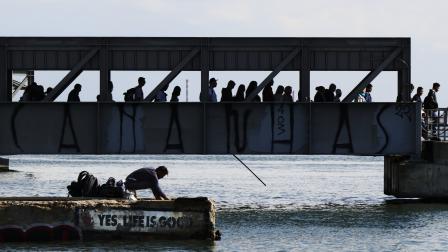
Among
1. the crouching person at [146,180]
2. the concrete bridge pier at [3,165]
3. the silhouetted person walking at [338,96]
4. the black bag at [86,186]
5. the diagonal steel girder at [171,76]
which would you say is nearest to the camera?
the crouching person at [146,180]

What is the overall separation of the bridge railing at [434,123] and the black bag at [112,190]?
16.9 m

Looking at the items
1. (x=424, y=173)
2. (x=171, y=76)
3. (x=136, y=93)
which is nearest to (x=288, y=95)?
(x=171, y=76)

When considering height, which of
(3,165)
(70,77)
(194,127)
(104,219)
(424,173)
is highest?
(70,77)

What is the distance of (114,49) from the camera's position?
42.0 metres

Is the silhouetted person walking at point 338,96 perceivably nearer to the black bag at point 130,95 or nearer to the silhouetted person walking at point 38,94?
the black bag at point 130,95

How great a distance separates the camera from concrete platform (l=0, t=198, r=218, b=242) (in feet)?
98.9

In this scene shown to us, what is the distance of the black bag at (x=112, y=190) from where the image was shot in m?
31.3

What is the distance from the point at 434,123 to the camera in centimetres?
4528

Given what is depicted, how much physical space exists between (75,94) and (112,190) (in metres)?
11.3

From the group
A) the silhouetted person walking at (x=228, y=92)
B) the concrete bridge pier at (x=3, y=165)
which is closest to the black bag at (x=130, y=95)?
the silhouetted person walking at (x=228, y=92)

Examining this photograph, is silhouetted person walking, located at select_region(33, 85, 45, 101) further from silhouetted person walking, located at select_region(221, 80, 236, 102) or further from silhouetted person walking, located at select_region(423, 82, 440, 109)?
silhouetted person walking, located at select_region(423, 82, 440, 109)

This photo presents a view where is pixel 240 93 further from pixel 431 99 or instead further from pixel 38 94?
pixel 431 99

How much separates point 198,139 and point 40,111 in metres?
5.47

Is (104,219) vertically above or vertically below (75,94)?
below
